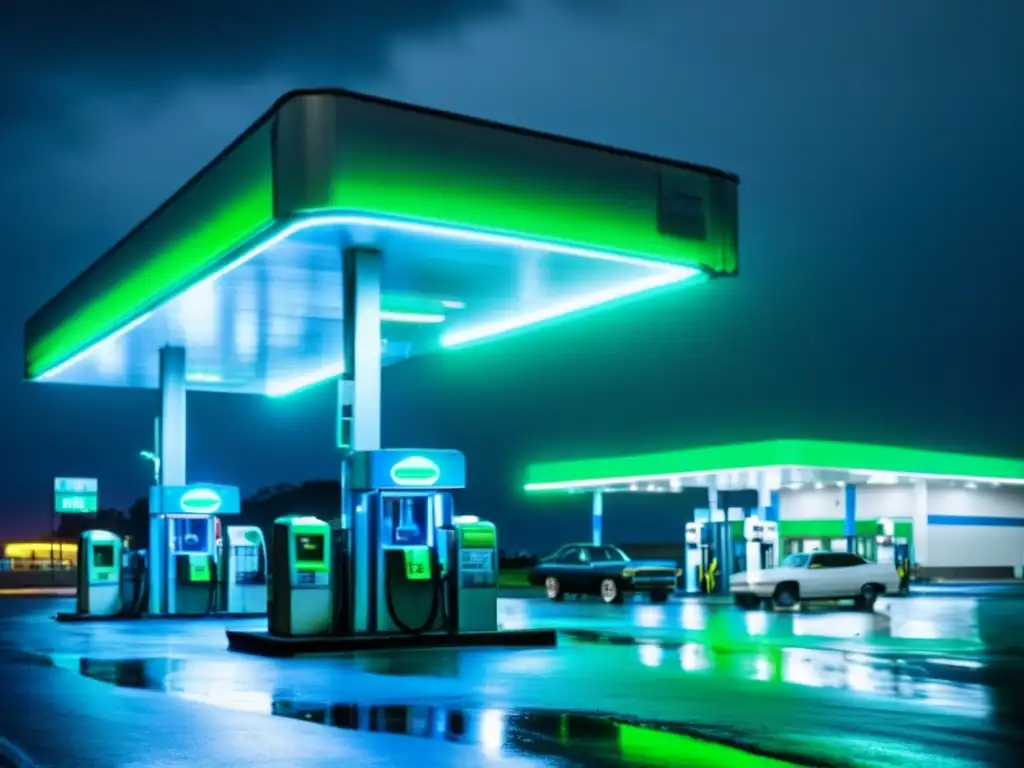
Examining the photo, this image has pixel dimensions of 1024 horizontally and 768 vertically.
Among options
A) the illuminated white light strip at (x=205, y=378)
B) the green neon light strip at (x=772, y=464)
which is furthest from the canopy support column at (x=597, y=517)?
the illuminated white light strip at (x=205, y=378)

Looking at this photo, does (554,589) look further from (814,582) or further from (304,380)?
(304,380)

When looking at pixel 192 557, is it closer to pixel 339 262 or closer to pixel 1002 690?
pixel 339 262

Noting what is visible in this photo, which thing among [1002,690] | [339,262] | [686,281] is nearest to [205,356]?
[339,262]

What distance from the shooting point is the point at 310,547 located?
19.8 meters

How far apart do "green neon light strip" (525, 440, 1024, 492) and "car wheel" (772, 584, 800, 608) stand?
14.1 metres

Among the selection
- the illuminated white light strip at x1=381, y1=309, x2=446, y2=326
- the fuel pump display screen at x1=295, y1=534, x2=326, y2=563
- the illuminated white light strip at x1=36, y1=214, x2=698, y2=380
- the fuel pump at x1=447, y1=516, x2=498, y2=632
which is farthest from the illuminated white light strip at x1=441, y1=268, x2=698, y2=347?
the fuel pump display screen at x1=295, y1=534, x2=326, y2=563

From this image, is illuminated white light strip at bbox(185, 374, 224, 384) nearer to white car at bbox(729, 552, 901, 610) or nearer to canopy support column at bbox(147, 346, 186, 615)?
canopy support column at bbox(147, 346, 186, 615)

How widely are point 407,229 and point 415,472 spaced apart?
321cm

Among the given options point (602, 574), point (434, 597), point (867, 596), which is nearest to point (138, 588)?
point (434, 597)

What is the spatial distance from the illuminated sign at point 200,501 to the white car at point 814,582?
1303cm

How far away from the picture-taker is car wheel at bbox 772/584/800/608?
113ft

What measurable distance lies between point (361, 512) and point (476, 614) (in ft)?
7.08

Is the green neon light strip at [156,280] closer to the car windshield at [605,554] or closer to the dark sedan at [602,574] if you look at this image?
the dark sedan at [602,574]

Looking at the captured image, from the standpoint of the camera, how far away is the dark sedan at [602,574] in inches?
1485
